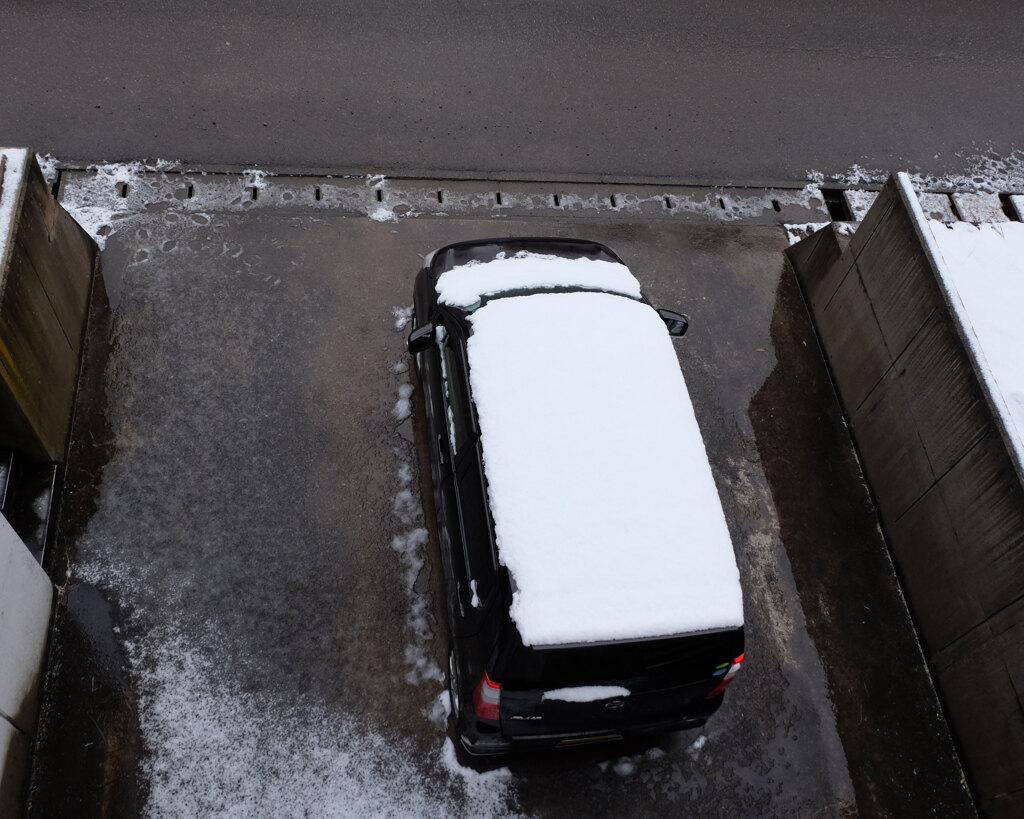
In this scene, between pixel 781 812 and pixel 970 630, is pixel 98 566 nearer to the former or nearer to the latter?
pixel 781 812

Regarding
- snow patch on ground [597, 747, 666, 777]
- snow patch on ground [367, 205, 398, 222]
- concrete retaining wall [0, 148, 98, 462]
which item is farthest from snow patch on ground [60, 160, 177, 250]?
snow patch on ground [597, 747, 666, 777]

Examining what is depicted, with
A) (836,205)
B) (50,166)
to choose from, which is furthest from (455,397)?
(836,205)

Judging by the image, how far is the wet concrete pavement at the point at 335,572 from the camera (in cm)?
462

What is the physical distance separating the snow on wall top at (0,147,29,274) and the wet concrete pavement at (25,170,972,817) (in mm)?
1256

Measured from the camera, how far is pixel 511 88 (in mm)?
8164

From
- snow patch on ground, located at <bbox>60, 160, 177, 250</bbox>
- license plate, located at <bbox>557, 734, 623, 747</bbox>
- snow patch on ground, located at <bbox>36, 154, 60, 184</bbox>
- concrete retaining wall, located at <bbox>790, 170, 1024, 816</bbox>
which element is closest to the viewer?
license plate, located at <bbox>557, 734, 623, 747</bbox>

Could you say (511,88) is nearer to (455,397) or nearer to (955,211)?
(455,397)

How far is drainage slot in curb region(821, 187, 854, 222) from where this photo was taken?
26.1 ft

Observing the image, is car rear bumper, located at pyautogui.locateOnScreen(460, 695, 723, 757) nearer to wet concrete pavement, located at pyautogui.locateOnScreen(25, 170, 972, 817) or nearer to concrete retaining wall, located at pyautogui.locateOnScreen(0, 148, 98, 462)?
wet concrete pavement, located at pyautogui.locateOnScreen(25, 170, 972, 817)

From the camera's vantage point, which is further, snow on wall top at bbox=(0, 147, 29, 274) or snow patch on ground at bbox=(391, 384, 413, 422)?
snow patch on ground at bbox=(391, 384, 413, 422)

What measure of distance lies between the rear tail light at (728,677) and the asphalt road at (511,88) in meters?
5.25

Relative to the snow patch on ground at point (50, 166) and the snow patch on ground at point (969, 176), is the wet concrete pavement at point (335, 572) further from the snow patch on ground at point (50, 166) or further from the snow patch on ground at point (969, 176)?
the snow patch on ground at point (969, 176)

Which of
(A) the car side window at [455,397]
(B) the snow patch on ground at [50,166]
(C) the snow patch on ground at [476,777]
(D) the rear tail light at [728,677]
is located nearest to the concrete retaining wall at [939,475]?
(D) the rear tail light at [728,677]

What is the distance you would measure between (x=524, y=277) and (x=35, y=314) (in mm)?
3447
